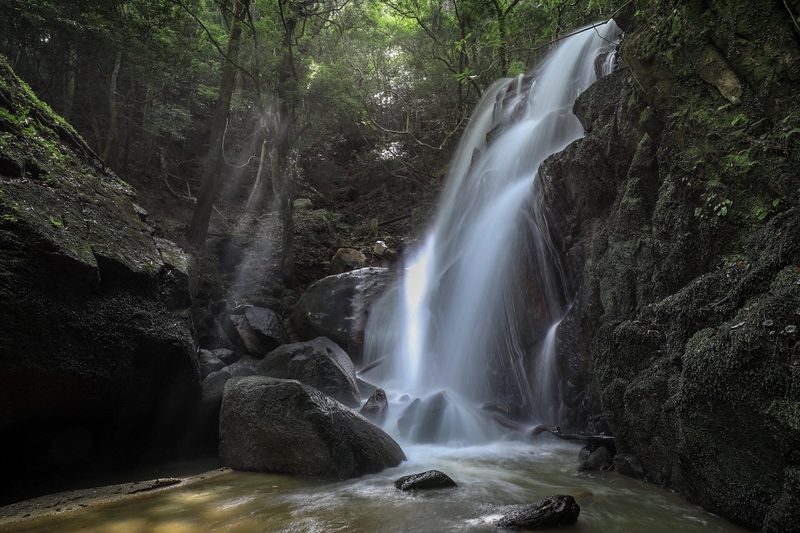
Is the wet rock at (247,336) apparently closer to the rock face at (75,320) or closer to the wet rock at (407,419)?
the rock face at (75,320)

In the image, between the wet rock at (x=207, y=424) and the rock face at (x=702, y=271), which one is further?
the wet rock at (x=207, y=424)

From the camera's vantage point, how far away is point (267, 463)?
5.36 m

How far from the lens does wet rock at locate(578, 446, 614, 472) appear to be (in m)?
5.33

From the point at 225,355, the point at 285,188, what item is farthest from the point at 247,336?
the point at 285,188

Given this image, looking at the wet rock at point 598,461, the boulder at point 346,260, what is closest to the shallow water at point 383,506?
the wet rock at point 598,461

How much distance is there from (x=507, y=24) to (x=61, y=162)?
37.6ft

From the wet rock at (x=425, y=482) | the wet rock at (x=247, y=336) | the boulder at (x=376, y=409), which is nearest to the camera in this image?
the wet rock at (x=425, y=482)

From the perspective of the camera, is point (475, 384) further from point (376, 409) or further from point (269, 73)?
point (269, 73)

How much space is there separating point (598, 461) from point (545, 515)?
212 cm

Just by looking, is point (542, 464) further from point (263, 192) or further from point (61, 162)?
point (263, 192)

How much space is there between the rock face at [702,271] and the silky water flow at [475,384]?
51 cm

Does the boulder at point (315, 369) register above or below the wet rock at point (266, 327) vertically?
below

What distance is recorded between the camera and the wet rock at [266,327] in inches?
431

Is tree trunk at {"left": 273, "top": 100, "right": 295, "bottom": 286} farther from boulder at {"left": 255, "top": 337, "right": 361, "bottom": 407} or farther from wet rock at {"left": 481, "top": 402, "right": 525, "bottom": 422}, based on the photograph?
wet rock at {"left": 481, "top": 402, "right": 525, "bottom": 422}
